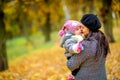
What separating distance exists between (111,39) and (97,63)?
43.9 ft

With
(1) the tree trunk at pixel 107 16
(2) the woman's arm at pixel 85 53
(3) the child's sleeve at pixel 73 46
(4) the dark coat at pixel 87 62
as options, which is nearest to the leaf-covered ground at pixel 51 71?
(4) the dark coat at pixel 87 62

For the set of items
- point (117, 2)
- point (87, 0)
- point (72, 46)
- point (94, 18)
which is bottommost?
point (72, 46)

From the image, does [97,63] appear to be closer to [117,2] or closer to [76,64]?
[76,64]

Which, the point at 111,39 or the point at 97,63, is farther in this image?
the point at 111,39

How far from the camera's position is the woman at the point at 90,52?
6480 millimetres

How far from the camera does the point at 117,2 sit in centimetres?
1370

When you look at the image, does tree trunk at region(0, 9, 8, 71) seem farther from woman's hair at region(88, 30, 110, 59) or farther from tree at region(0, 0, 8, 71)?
woman's hair at region(88, 30, 110, 59)

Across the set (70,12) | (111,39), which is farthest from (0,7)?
(70,12)

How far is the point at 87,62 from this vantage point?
21.6ft

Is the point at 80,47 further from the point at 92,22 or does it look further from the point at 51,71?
the point at 51,71

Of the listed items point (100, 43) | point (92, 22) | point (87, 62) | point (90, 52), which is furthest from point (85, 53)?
point (92, 22)

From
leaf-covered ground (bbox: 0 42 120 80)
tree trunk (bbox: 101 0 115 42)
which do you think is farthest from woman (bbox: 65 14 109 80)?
tree trunk (bbox: 101 0 115 42)

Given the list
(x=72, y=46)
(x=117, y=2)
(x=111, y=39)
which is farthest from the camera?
(x=111, y=39)

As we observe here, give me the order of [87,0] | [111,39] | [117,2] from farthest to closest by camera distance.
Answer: [87,0] → [111,39] → [117,2]
